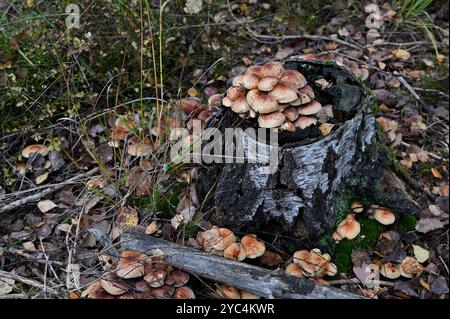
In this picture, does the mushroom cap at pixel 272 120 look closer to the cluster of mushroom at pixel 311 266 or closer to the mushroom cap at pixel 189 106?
the cluster of mushroom at pixel 311 266

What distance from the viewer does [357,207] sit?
350 centimetres

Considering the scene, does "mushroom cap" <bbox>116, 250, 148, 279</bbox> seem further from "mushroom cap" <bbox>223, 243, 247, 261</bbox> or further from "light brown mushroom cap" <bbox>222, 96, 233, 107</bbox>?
"light brown mushroom cap" <bbox>222, 96, 233, 107</bbox>

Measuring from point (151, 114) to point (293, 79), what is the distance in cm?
135

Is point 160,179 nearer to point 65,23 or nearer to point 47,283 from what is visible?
point 47,283

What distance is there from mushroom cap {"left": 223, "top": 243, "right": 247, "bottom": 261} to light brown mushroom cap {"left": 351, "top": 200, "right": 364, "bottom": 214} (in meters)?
0.92

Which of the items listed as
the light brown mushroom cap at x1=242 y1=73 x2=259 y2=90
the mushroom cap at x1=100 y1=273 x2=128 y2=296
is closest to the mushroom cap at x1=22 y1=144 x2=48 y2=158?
the mushroom cap at x1=100 y1=273 x2=128 y2=296

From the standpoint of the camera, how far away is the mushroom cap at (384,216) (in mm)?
3479

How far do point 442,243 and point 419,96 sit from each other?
5.48ft

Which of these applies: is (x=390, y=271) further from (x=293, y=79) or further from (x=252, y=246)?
(x=293, y=79)

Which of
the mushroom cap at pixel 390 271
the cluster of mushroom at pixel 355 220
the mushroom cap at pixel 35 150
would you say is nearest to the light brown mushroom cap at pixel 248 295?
the cluster of mushroom at pixel 355 220

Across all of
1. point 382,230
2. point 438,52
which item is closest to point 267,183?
point 382,230

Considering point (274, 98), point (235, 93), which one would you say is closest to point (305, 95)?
point (274, 98)

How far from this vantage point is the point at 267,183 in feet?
10.7

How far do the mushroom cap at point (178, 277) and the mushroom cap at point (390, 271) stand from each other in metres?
1.39
